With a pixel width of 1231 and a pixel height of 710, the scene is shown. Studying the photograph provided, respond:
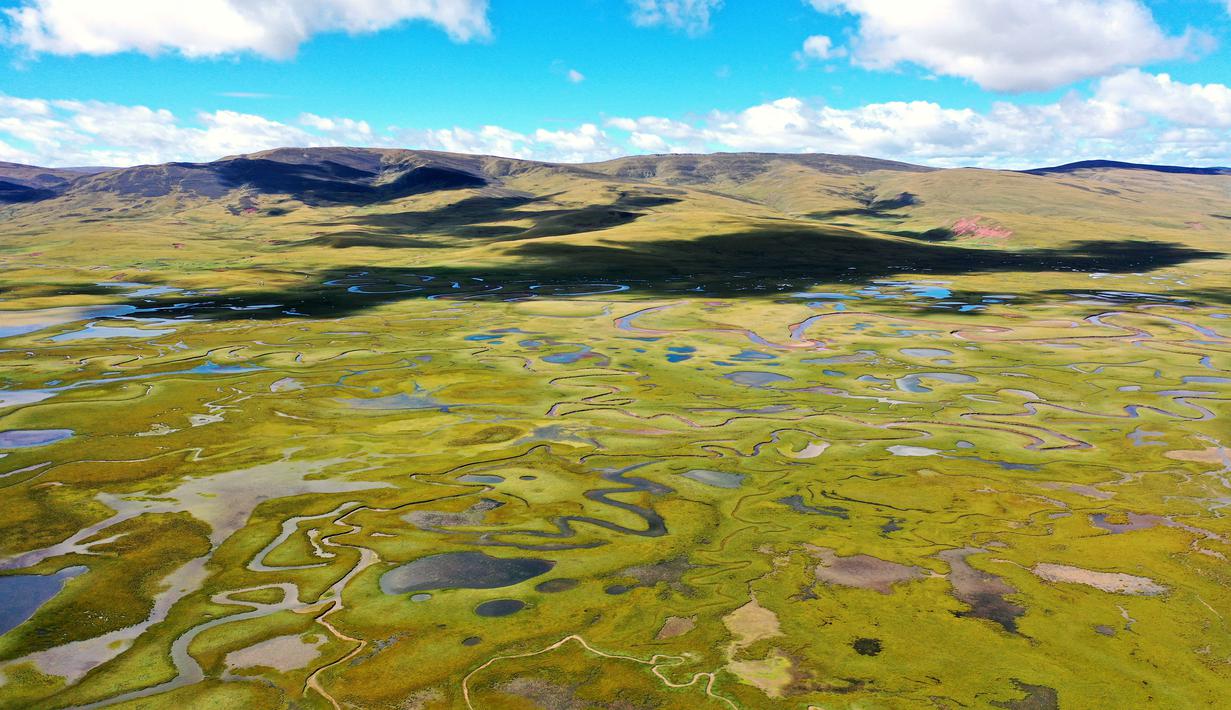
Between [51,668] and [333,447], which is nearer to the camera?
[51,668]

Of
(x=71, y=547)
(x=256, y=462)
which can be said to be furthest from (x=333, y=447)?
(x=71, y=547)

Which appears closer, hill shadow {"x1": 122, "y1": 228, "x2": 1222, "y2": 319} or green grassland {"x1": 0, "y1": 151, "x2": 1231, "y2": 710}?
green grassland {"x1": 0, "y1": 151, "x2": 1231, "y2": 710}

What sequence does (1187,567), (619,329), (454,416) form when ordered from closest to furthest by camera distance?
(1187,567) → (454,416) → (619,329)

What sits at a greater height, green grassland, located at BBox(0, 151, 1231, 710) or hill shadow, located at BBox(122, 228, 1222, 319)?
hill shadow, located at BBox(122, 228, 1222, 319)

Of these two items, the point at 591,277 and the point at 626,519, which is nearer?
the point at 626,519

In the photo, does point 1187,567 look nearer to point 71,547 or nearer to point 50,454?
point 71,547

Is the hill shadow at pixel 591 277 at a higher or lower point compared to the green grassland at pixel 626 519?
higher

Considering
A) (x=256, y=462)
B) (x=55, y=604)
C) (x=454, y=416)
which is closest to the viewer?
(x=55, y=604)

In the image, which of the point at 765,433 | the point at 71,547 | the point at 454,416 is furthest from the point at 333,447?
the point at 765,433

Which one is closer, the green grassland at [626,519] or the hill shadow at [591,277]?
the green grassland at [626,519]
